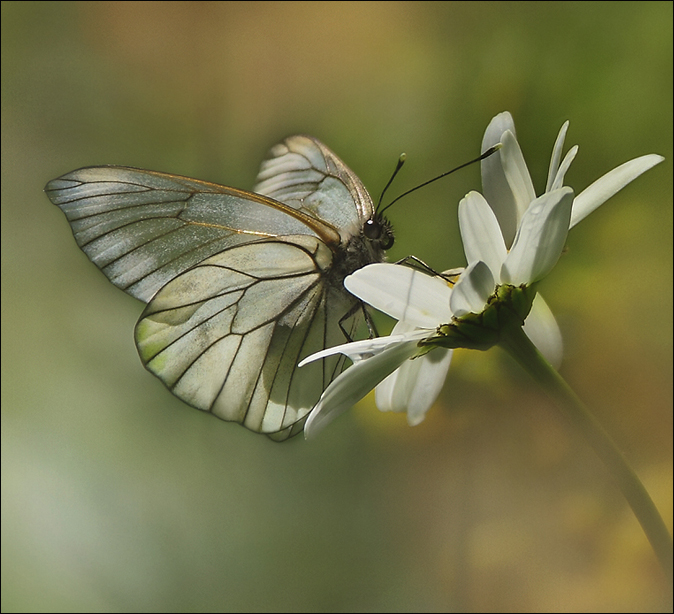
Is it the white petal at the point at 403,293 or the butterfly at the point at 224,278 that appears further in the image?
the butterfly at the point at 224,278

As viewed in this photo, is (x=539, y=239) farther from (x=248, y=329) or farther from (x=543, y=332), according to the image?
(x=248, y=329)

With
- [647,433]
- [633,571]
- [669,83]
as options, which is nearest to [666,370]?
[647,433]

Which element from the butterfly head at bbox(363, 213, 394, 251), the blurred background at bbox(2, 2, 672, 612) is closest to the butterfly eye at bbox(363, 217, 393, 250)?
the butterfly head at bbox(363, 213, 394, 251)

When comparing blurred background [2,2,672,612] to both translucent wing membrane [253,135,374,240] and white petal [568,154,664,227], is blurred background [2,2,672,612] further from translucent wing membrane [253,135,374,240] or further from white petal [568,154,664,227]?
white petal [568,154,664,227]

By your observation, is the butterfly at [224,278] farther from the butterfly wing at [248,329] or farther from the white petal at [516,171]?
the white petal at [516,171]

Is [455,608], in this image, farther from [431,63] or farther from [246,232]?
[431,63]

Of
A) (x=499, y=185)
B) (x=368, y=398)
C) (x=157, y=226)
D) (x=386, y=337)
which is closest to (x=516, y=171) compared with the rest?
(x=499, y=185)

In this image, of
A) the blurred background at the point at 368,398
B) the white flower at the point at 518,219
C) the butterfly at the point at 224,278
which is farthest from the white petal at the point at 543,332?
the blurred background at the point at 368,398
